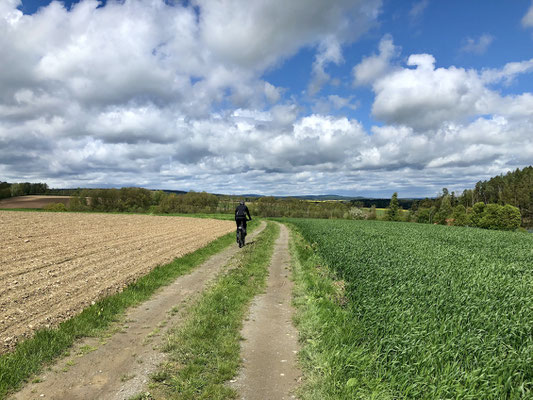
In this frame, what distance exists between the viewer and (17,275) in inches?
420

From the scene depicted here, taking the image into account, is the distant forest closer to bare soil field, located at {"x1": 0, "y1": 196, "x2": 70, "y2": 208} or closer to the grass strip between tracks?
bare soil field, located at {"x1": 0, "y1": 196, "x2": 70, "y2": 208}

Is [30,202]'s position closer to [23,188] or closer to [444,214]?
[23,188]

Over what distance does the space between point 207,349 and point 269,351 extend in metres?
1.30

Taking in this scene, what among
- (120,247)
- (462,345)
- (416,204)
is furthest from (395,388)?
(416,204)

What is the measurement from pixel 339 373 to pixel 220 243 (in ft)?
60.3

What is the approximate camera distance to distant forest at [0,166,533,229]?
85.2 m

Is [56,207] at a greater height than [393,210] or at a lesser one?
greater

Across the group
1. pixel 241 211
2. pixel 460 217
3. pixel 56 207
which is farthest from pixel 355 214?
pixel 56 207

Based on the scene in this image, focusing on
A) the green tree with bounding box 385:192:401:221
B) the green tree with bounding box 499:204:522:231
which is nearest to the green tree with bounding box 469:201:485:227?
the green tree with bounding box 499:204:522:231

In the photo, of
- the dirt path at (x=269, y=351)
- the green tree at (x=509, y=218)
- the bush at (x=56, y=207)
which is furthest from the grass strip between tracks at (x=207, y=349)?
the green tree at (x=509, y=218)

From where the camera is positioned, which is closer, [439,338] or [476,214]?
[439,338]

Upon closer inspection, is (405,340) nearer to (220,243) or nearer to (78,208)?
(220,243)

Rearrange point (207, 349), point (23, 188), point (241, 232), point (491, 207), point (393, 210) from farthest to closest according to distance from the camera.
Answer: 1. point (393, 210)
2. point (23, 188)
3. point (491, 207)
4. point (241, 232)
5. point (207, 349)

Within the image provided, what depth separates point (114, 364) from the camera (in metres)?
5.38
